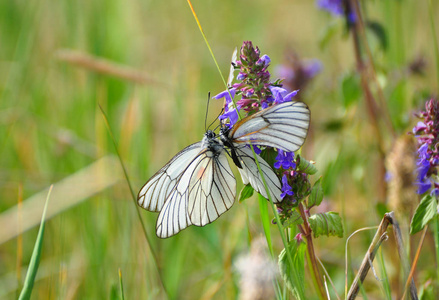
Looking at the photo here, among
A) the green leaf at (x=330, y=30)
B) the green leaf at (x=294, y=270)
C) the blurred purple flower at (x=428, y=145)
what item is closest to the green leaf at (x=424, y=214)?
the blurred purple flower at (x=428, y=145)

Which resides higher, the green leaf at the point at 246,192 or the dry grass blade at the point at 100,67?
the dry grass blade at the point at 100,67

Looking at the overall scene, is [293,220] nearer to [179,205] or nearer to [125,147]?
[179,205]

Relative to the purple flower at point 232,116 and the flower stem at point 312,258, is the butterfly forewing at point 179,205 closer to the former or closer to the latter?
the purple flower at point 232,116

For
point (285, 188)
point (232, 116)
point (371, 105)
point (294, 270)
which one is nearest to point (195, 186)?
point (232, 116)

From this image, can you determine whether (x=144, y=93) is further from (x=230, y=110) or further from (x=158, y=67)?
(x=230, y=110)

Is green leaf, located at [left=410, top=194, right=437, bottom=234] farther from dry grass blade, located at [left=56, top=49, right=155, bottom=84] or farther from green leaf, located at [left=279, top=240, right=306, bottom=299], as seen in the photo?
dry grass blade, located at [left=56, top=49, right=155, bottom=84]

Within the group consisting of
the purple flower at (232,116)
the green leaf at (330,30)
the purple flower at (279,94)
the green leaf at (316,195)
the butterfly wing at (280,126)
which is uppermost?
the green leaf at (330,30)

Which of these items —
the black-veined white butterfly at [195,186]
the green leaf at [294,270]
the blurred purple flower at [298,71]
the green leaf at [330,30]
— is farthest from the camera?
the blurred purple flower at [298,71]
